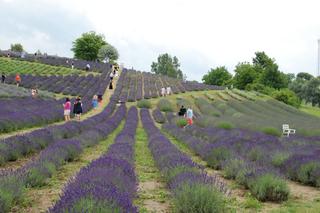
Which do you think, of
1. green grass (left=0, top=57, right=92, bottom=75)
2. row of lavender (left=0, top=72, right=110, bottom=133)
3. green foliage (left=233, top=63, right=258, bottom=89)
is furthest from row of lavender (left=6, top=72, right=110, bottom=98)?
green foliage (left=233, top=63, right=258, bottom=89)

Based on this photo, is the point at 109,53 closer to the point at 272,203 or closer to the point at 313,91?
the point at 313,91

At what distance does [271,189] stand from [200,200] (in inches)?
86.2

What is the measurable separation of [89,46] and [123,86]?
4662 centimetres

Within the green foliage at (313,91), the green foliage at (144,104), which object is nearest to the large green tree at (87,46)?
the green foliage at (313,91)

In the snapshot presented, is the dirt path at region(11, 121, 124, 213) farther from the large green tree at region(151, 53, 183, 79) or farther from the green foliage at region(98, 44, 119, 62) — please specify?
the large green tree at region(151, 53, 183, 79)

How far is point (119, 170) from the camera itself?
7.13 metres

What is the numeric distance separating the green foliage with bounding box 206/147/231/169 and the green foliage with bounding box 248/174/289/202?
3.78 meters

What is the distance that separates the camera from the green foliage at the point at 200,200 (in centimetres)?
589

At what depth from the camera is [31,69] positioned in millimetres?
56750

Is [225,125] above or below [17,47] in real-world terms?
below

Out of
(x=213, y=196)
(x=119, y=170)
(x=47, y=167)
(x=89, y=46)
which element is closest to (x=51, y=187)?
(x=47, y=167)

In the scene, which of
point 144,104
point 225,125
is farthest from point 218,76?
point 225,125

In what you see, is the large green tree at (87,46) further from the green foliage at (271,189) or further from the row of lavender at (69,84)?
the green foliage at (271,189)

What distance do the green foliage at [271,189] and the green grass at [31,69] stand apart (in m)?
48.7
